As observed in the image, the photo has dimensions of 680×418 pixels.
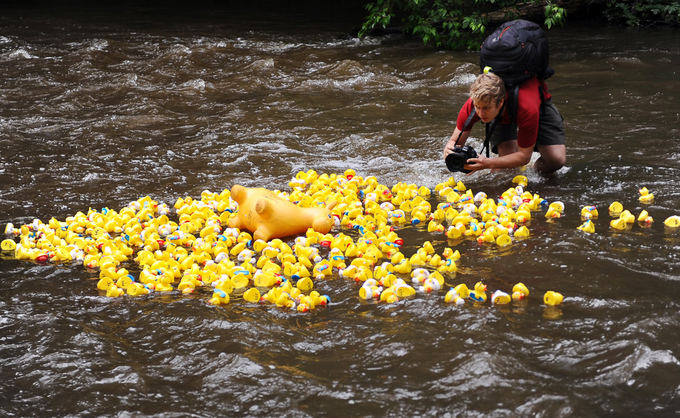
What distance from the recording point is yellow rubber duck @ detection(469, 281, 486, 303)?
3320 millimetres

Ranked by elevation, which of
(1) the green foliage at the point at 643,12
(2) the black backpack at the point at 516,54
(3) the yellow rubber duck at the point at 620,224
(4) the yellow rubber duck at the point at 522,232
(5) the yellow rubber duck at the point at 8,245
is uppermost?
(1) the green foliage at the point at 643,12

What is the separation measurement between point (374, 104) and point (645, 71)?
11.7ft

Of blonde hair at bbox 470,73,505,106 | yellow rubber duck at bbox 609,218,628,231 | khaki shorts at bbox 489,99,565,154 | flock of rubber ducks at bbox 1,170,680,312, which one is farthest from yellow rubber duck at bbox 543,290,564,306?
khaki shorts at bbox 489,99,565,154

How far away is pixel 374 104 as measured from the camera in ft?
25.3

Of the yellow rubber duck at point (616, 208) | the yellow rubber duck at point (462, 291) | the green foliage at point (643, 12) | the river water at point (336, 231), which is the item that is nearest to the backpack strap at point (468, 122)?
the river water at point (336, 231)

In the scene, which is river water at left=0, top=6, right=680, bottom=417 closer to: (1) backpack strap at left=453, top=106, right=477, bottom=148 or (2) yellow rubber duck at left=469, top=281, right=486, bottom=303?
(2) yellow rubber duck at left=469, top=281, right=486, bottom=303

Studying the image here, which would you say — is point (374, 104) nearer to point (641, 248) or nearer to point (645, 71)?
point (645, 71)

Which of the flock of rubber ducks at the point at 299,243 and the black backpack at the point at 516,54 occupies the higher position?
the black backpack at the point at 516,54

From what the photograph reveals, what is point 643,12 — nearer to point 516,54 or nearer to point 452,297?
point 516,54

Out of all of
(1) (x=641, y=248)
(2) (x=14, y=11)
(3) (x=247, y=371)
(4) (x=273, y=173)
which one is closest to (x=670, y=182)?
(1) (x=641, y=248)

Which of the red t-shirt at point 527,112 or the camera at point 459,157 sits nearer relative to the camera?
the red t-shirt at point 527,112

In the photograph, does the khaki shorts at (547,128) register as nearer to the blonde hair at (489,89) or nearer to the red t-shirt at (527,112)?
the red t-shirt at (527,112)

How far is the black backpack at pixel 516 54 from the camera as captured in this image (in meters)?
4.45

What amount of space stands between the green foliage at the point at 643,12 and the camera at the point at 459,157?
8622 mm
